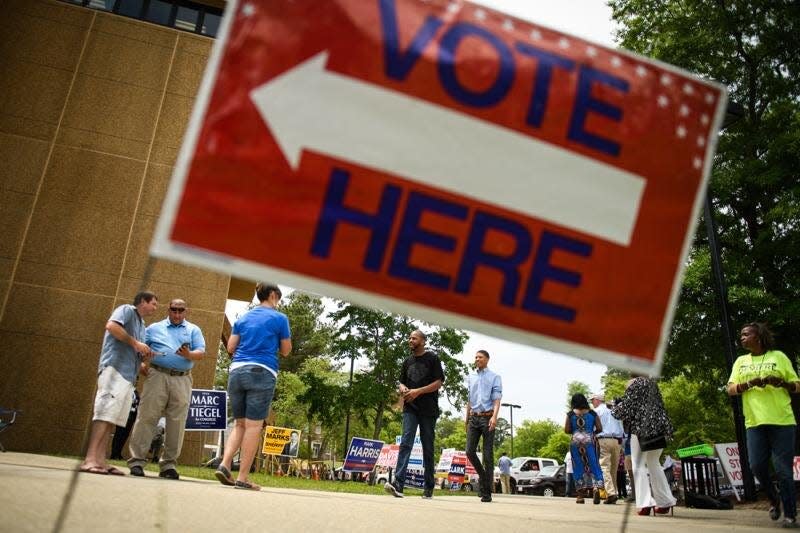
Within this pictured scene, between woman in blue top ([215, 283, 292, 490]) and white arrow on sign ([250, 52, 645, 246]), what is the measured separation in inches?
125

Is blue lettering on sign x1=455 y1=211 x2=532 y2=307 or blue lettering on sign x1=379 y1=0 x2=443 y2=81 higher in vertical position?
blue lettering on sign x1=379 y1=0 x2=443 y2=81

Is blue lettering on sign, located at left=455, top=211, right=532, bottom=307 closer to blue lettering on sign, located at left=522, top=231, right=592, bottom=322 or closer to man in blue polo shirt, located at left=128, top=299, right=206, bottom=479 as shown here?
blue lettering on sign, located at left=522, top=231, right=592, bottom=322

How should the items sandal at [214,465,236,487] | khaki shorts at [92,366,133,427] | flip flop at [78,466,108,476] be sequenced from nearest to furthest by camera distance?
flip flop at [78,466,108,476], khaki shorts at [92,366,133,427], sandal at [214,465,236,487]

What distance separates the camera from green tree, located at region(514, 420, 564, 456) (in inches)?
2689

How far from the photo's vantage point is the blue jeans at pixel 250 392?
17.7ft

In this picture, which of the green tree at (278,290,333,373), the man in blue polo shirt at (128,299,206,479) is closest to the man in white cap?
the man in blue polo shirt at (128,299,206,479)

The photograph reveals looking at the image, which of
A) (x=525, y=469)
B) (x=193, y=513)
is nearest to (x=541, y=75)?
(x=193, y=513)

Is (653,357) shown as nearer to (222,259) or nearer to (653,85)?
(653,85)

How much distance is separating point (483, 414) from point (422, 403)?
1064mm

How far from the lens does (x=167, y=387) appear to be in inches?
228

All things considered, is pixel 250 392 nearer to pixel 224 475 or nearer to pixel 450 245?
pixel 224 475

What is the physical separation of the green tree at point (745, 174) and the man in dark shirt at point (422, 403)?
32.0 feet

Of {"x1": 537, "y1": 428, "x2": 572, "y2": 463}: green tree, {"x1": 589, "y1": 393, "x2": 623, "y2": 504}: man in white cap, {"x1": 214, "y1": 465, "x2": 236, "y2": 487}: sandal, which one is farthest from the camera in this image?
{"x1": 537, "y1": 428, "x2": 572, "y2": 463}: green tree

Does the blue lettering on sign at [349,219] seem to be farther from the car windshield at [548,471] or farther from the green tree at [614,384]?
the green tree at [614,384]
